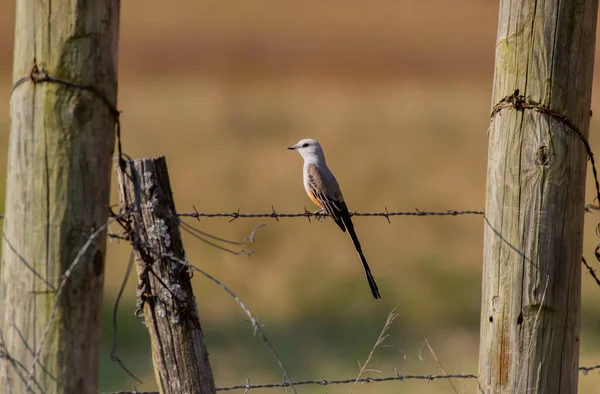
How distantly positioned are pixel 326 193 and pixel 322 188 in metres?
0.08

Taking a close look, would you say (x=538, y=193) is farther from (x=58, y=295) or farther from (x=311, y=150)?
(x=311, y=150)

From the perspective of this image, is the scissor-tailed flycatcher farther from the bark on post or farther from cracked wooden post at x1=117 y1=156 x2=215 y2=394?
the bark on post

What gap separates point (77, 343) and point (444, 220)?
11.2 m

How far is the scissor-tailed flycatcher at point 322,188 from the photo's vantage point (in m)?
5.90

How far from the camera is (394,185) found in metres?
14.4

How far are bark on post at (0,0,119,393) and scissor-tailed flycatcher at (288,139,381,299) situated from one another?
327 centimetres

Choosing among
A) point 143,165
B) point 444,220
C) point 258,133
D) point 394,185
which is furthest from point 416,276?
point 143,165

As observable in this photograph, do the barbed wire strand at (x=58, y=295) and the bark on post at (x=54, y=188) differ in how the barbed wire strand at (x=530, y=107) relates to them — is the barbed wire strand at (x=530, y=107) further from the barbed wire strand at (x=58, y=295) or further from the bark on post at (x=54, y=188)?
the barbed wire strand at (x=58, y=295)

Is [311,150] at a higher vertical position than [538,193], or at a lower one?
higher

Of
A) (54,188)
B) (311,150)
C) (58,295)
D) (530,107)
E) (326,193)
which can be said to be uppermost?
(311,150)

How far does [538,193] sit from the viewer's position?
10.4 feet

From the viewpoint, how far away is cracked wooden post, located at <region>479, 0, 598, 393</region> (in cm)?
315

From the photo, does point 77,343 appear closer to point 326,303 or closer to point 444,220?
point 326,303

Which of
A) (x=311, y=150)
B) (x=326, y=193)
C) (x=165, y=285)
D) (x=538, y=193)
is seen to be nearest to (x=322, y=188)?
(x=326, y=193)
